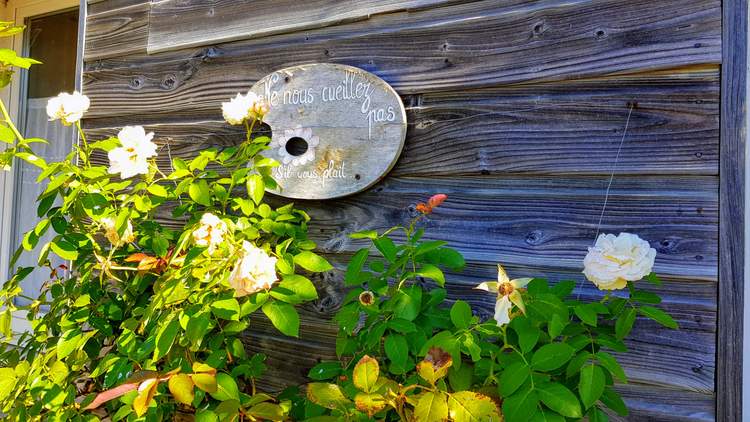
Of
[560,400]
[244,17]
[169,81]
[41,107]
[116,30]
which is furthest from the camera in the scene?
[41,107]

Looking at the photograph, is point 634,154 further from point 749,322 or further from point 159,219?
point 159,219

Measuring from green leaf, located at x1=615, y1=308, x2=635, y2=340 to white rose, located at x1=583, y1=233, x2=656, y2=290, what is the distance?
6cm

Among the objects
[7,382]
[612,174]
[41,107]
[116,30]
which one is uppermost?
[116,30]

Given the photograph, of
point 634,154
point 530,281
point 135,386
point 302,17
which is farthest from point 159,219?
point 634,154

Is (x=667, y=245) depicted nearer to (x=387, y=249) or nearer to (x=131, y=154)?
(x=387, y=249)

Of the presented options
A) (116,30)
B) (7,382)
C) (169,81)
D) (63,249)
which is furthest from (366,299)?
(116,30)

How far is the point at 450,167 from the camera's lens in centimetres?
151

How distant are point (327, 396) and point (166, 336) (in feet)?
1.08

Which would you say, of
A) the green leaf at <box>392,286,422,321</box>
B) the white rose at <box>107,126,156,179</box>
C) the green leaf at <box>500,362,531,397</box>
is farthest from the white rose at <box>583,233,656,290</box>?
the white rose at <box>107,126,156,179</box>

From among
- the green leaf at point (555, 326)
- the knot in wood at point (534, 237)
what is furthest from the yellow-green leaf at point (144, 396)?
the knot in wood at point (534, 237)

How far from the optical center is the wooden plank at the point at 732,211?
1.21m

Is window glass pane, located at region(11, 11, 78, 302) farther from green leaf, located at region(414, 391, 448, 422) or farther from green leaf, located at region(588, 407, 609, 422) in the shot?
green leaf, located at region(588, 407, 609, 422)

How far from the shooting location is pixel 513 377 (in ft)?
3.50

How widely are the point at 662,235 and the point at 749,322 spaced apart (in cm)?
21
